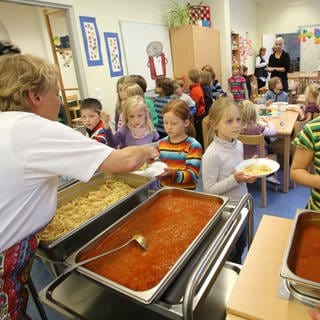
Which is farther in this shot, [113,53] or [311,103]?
[113,53]

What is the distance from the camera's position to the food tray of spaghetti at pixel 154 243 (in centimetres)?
74

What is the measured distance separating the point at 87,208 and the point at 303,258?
0.83 meters

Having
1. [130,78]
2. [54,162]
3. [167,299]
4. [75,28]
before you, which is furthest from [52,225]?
[75,28]

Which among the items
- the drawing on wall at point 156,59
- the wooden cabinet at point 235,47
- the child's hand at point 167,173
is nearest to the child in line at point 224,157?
the child's hand at point 167,173

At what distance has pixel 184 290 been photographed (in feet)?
2.39

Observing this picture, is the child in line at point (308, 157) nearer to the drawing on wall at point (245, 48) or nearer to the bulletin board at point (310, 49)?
the drawing on wall at point (245, 48)

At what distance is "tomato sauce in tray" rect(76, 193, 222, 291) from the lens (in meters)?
0.78

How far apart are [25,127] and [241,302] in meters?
0.72

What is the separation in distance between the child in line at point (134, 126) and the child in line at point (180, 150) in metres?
0.37

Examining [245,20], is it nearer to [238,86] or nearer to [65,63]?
[238,86]

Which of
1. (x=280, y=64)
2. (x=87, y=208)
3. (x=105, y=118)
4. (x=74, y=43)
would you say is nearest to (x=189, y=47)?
(x=280, y=64)

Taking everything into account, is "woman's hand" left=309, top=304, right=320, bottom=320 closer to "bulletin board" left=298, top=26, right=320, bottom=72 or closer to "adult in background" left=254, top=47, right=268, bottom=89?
"adult in background" left=254, top=47, right=268, bottom=89

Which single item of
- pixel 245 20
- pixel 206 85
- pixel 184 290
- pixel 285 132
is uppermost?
pixel 245 20

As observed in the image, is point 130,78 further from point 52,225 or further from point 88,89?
point 52,225
